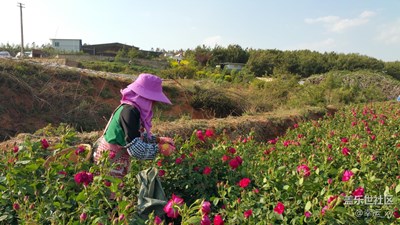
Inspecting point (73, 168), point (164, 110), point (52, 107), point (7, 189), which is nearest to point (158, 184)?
point (73, 168)

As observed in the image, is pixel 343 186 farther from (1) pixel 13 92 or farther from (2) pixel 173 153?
(1) pixel 13 92

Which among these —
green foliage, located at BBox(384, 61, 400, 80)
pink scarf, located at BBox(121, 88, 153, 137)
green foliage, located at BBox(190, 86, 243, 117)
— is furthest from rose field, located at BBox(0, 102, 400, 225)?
green foliage, located at BBox(384, 61, 400, 80)

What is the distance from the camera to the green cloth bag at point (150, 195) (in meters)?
1.91

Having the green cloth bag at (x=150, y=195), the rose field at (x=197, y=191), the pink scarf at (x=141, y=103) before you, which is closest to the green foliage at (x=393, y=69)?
the rose field at (x=197, y=191)

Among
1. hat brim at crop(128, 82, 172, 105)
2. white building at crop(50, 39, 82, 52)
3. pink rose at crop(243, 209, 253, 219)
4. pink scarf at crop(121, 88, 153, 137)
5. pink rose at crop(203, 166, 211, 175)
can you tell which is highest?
white building at crop(50, 39, 82, 52)

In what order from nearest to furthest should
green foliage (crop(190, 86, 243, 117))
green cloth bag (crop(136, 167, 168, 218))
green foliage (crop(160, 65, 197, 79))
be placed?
1. green cloth bag (crop(136, 167, 168, 218))
2. green foliage (crop(190, 86, 243, 117))
3. green foliage (crop(160, 65, 197, 79))

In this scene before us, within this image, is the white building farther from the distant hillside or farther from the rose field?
the rose field

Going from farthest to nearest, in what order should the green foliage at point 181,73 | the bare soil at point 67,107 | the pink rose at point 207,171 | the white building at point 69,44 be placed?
the white building at point 69,44 < the green foliage at point 181,73 < the bare soil at point 67,107 < the pink rose at point 207,171

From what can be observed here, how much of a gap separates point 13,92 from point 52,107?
1.06m

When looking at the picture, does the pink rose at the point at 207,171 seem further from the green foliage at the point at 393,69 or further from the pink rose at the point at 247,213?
the green foliage at the point at 393,69

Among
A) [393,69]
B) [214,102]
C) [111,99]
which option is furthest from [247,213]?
[393,69]

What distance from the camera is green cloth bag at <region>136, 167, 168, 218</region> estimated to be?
1912 millimetres

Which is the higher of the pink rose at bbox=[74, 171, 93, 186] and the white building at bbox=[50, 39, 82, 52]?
the white building at bbox=[50, 39, 82, 52]

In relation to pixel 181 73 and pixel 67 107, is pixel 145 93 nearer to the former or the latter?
pixel 67 107
